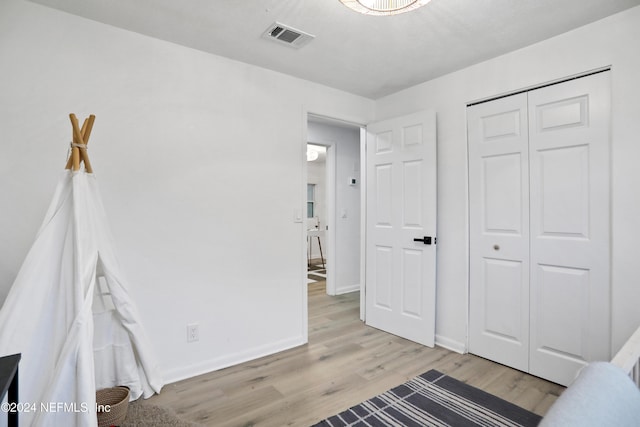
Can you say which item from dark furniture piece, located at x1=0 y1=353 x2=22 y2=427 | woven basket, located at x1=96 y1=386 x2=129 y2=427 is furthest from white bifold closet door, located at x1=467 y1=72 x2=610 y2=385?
dark furniture piece, located at x1=0 y1=353 x2=22 y2=427

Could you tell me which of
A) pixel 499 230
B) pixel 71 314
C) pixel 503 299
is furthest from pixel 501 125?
pixel 71 314

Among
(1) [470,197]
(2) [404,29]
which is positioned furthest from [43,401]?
(1) [470,197]

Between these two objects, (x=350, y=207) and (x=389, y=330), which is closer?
(x=389, y=330)

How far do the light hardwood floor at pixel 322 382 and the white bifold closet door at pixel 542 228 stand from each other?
0.92ft

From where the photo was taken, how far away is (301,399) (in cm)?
204

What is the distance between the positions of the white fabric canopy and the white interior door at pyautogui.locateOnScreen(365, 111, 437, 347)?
2.21 meters

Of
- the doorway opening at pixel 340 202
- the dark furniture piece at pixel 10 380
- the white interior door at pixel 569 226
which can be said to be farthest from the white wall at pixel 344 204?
the dark furniture piece at pixel 10 380

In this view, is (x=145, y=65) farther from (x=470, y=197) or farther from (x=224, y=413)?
(x=470, y=197)

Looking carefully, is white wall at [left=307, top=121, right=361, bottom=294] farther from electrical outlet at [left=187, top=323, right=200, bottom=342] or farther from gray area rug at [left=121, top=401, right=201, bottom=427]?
gray area rug at [left=121, top=401, right=201, bottom=427]

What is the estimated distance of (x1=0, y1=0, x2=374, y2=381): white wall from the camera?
1.84 meters

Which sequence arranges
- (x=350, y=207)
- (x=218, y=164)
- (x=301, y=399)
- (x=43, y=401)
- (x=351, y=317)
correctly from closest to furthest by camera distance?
1. (x=43, y=401)
2. (x=301, y=399)
3. (x=218, y=164)
4. (x=351, y=317)
5. (x=350, y=207)

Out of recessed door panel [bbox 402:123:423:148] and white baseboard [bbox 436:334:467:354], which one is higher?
recessed door panel [bbox 402:123:423:148]

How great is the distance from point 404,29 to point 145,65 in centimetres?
176

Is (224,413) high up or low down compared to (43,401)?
down
